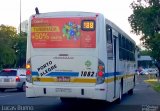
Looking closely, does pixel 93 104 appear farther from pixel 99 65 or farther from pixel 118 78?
pixel 99 65

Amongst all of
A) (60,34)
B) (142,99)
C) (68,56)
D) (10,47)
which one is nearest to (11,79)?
(142,99)

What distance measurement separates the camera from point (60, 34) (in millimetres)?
15375

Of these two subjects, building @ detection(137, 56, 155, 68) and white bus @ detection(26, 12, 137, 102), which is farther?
building @ detection(137, 56, 155, 68)

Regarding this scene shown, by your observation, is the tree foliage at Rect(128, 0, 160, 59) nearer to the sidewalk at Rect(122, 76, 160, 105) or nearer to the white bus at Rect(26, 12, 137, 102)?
the sidewalk at Rect(122, 76, 160, 105)

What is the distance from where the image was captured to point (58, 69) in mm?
15266

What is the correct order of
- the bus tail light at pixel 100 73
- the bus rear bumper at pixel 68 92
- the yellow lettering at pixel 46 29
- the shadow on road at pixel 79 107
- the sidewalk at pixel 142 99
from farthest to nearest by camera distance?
the sidewalk at pixel 142 99 → the shadow on road at pixel 79 107 → the yellow lettering at pixel 46 29 → the bus tail light at pixel 100 73 → the bus rear bumper at pixel 68 92

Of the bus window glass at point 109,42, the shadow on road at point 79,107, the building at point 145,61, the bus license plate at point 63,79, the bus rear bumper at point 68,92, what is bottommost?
the shadow on road at point 79,107

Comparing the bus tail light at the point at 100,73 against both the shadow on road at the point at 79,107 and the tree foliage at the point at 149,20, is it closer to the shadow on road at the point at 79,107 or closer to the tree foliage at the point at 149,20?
the shadow on road at the point at 79,107

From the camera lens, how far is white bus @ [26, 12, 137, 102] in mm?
15008

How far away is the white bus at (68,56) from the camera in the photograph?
591 inches

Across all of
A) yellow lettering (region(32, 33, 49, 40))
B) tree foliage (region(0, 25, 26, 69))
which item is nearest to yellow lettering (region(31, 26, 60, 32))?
yellow lettering (region(32, 33, 49, 40))

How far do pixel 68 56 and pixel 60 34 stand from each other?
79 cm

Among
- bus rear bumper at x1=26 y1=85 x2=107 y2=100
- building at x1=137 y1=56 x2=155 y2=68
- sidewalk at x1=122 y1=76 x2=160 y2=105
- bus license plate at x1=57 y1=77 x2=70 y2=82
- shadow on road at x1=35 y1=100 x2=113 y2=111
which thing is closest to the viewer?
bus rear bumper at x1=26 y1=85 x2=107 y2=100

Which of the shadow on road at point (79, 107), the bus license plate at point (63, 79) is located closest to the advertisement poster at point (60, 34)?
the bus license plate at point (63, 79)
